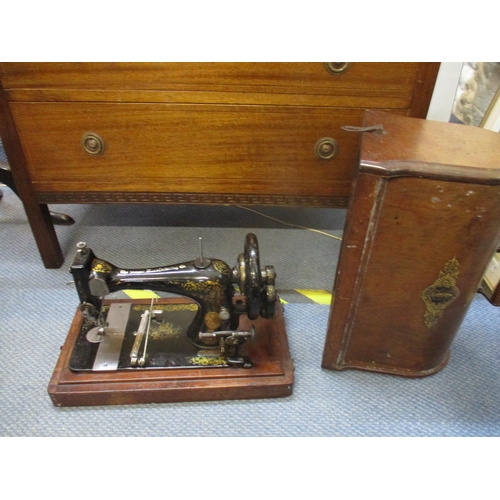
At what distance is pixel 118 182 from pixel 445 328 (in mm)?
980

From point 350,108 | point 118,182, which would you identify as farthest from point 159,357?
point 350,108

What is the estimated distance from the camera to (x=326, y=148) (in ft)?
4.07

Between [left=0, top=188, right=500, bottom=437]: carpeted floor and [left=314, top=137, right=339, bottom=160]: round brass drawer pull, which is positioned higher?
[left=314, top=137, right=339, bottom=160]: round brass drawer pull

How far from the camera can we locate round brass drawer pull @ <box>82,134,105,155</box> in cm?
123

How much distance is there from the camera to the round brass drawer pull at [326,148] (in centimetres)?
123

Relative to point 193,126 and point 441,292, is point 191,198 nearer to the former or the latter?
point 193,126

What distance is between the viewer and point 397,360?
1211mm

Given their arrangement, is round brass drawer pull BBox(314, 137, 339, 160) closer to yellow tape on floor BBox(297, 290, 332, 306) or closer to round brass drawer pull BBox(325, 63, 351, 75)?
round brass drawer pull BBox(325, 63, 351, 75)

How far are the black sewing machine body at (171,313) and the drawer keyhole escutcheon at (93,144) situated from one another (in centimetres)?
36

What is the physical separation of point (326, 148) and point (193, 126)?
0.37 meters

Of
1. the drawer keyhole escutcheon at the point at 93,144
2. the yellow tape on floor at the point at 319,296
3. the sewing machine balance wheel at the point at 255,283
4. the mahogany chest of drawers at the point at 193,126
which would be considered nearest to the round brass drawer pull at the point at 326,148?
the mahogany chest of drawers at the point at 193,126

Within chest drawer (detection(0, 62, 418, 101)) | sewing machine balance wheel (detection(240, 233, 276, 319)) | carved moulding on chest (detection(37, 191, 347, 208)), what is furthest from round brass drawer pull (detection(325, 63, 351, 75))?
sewing machine balance wheel (detection(240, 233, 276, 319))

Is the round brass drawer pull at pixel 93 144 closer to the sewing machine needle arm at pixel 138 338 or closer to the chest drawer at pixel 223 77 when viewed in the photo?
the chest drawer at pixel 223 77

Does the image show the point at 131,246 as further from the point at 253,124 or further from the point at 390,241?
the point at 390,241
